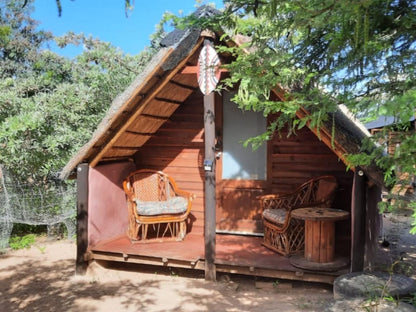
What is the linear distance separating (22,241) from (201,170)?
4.07m

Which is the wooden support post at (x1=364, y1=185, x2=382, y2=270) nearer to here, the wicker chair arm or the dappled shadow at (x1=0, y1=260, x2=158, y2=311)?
the wicker chair arm

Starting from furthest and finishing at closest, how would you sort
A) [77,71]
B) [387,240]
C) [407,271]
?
1. [77,71]
2. [387,240]
3. [407,271]

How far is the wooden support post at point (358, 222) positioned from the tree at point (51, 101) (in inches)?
212

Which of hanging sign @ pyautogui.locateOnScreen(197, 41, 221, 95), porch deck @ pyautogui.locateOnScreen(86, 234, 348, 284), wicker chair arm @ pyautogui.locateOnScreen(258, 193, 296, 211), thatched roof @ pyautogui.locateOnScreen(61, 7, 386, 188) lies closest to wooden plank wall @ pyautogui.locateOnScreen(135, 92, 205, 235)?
thatched roof @ pyautogui.locateOnScreen(61, 7, 386, 188)

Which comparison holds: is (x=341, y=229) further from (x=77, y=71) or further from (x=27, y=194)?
(x=77, y=71)

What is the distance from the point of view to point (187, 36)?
17.2ft

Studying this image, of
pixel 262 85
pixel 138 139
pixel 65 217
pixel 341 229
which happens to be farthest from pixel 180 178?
pixel 262 85

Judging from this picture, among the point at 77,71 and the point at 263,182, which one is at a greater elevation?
the point at 77,71

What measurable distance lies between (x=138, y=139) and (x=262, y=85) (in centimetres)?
434

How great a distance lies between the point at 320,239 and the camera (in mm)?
5238

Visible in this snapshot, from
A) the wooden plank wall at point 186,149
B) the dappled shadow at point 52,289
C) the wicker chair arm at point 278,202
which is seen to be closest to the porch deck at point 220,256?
the dappled shadow at point 52,289

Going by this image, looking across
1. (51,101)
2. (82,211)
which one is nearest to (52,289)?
(82,211)

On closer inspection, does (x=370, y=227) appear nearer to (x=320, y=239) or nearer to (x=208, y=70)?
(x=320, y=239)

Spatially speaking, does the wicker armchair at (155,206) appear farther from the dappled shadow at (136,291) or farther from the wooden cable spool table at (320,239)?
the wooden cable spool table at (320,239)
